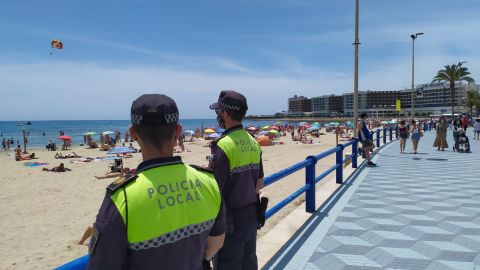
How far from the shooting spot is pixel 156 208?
4.72ft

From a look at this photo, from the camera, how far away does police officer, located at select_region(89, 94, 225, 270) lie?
1.37 m

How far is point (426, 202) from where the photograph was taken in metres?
6.80

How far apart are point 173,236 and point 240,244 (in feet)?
4.42

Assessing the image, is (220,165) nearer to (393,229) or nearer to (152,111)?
(152,111)

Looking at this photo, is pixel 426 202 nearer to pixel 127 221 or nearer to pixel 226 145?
pixel 226 145

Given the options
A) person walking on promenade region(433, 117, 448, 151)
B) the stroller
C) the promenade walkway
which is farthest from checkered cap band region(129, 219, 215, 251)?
the stroller

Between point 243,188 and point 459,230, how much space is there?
13.2 ft

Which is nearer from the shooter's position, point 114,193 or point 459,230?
point 114,193

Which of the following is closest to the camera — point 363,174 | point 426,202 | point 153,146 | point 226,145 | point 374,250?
point 153,146

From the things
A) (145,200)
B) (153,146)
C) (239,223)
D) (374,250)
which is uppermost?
(153,146)

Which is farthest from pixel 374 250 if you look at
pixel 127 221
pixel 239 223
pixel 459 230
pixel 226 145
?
pixel 127 221

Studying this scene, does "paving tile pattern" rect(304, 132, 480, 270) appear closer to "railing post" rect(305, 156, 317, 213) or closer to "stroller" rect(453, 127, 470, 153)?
"railing post" rect(305, 156, 317, 213)

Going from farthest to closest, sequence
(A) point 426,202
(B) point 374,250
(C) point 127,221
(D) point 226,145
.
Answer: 1. (A) point 426,202
2. (B) point 374,250
3. (D) point 226,145
4. (C) point 127,221

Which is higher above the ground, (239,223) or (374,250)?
(239,223)
